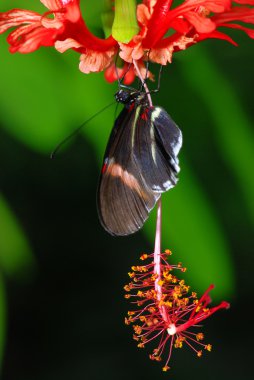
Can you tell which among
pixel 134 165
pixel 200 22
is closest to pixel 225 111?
pixel 134 165

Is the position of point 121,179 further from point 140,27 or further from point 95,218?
point 95,218

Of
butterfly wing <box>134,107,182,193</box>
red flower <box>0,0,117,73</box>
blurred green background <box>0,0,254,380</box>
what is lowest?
blurred green background <box>0,0,254,380</box>

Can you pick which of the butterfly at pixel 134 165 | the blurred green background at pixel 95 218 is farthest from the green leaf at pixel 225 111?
the butterfly at pixel 134 165

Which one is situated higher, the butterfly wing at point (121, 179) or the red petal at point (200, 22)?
the red petal at point (200, 22)

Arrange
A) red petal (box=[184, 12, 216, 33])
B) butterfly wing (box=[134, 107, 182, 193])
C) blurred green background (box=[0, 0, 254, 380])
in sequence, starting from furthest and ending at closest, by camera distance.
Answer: blurred green background (box=[0, 0, 254, 380]), butterfly wing (box=[134, 107, 182, 193]), red petal (box=[184, 12, 216, 33])

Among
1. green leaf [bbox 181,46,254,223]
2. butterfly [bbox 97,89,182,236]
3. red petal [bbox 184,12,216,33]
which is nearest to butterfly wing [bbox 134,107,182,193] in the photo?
butterfly [bbox 97,89,182,236]

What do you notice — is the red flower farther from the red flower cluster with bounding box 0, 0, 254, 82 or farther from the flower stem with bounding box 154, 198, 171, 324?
the flower stem with bounding box 154, 198, 171, 324

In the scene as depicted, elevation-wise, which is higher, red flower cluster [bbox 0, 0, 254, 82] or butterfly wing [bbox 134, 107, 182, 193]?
red flower cluster [bbox 0, 0, 254, 82]

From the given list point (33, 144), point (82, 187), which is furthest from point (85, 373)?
point (33, 144)

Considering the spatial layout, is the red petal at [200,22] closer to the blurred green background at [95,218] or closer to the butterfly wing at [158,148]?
the butterfly wing at [158,148]
